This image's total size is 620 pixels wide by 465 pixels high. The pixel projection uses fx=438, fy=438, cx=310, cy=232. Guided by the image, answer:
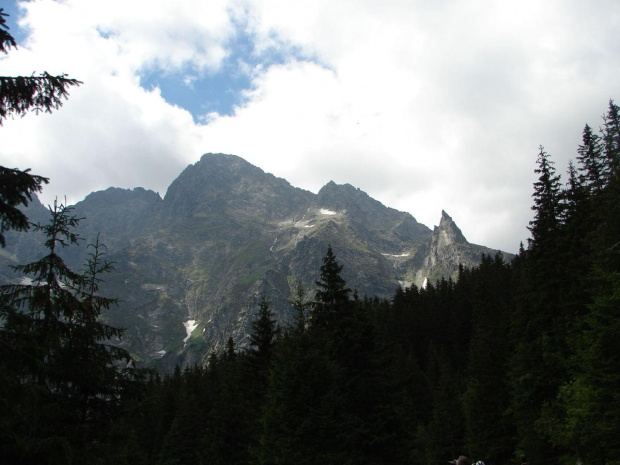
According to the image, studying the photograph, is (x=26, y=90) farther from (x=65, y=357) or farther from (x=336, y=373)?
(x=336, y=373)

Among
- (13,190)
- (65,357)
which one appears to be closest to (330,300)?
(65,357)

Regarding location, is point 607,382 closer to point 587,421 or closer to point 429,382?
point 587,421

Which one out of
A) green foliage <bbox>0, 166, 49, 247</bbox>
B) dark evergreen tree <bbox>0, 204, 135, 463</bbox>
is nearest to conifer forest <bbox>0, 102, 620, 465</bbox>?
dark evergreen tree <bbox>0, 204, 135, 463</bbox>

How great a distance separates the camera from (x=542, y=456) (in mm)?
28719

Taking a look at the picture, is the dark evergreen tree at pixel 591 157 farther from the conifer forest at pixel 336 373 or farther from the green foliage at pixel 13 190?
the green foliage at pixel 13 190

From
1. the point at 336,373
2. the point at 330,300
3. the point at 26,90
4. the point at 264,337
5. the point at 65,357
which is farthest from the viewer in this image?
the point at 264,337

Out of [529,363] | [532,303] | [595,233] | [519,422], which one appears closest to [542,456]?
[519,422]

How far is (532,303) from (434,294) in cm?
6470

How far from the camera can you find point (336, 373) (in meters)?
21.1

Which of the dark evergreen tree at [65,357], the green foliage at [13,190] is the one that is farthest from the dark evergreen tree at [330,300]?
the green foliage at [13,190]

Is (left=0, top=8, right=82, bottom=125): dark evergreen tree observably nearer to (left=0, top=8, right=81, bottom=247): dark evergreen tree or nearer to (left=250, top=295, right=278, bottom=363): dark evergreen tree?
(left=0, top=8, right=81, bottom=247): dark evergreen tree

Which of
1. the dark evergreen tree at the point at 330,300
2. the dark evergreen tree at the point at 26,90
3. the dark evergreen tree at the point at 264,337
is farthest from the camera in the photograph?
the dark evergreen tree at the point at 264,337

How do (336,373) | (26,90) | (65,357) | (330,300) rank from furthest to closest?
(330,300), (336,373), (65,357), (26,90)

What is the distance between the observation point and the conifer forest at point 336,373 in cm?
1289
